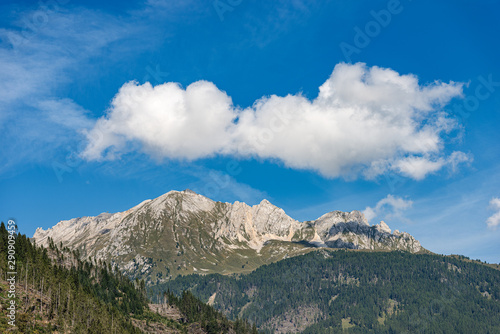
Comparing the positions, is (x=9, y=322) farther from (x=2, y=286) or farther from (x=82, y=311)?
(x=82, y=311)

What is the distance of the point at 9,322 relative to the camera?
134 metres

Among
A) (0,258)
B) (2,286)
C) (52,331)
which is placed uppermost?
(0,258)

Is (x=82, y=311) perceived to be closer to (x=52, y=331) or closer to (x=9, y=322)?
(x=52, y=331)

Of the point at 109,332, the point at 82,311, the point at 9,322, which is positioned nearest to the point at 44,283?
the point at 82,311

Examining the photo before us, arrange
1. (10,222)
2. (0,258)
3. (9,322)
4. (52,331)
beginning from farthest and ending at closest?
1. (0,258)
2. (52,331)
3. (9,322)
4. (10,222)

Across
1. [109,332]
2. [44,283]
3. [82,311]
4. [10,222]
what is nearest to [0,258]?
[44,283]

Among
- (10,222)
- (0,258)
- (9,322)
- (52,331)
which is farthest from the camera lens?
(0,258)

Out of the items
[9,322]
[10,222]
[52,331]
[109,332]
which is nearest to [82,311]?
[109,332]

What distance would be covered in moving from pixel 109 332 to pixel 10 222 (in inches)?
3775

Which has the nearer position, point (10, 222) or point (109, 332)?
point (10, 222)

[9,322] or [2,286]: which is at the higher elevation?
[2,286]

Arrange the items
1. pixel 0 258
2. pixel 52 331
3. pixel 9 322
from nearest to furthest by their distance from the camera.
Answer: pixel 9 322 → pixel 52 331 → pixel 0 258

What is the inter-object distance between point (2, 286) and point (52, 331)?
79.1 ft

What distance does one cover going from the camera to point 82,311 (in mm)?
197375
